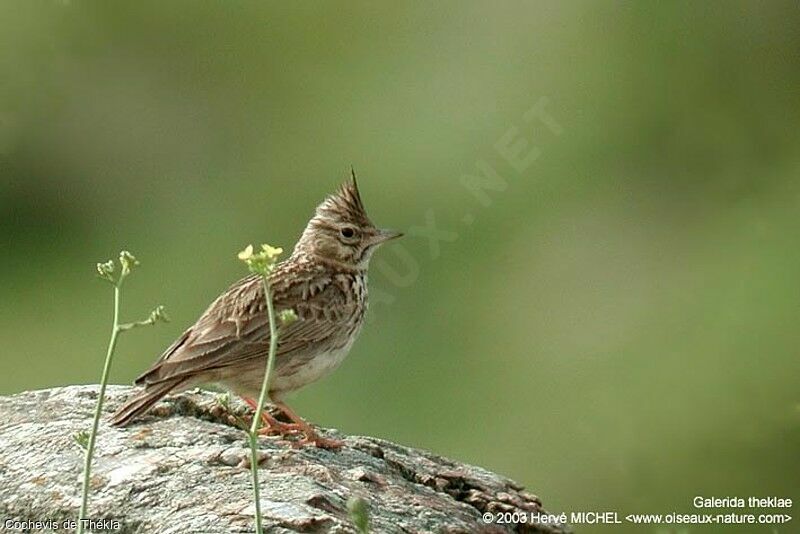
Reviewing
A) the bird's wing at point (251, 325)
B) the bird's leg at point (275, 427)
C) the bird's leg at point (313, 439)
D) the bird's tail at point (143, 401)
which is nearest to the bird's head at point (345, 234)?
the bird's wing at point (251, 325)

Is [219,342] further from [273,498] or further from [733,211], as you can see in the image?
[733,211]

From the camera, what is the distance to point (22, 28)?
68.6ft

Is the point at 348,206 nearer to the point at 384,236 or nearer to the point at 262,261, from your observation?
the point at 384,236

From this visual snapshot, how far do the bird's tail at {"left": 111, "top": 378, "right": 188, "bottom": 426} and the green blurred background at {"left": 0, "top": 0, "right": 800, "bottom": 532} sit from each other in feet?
19.4

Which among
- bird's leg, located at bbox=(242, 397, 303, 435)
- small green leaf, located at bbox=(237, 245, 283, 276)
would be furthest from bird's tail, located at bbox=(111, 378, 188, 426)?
small green leaf, located at bbox=(237, 245, 283, 276)

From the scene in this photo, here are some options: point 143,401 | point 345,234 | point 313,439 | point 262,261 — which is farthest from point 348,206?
point 262,261

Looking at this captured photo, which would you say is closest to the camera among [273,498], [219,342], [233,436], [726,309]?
[273,498]

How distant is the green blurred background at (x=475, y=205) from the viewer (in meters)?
15.1

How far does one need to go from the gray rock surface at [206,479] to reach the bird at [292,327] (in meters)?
0.16

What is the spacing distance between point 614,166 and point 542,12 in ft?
10.2

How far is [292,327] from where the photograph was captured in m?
8.27

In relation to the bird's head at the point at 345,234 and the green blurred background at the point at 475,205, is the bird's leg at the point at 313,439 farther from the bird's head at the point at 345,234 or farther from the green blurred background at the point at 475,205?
the green blurred background at the point at 475,205

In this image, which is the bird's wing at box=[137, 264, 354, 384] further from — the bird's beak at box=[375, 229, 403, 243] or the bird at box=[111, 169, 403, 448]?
the bird's beak at box=[375, 229, 403, 243]

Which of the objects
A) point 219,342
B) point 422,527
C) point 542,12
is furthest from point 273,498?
point 542,12
